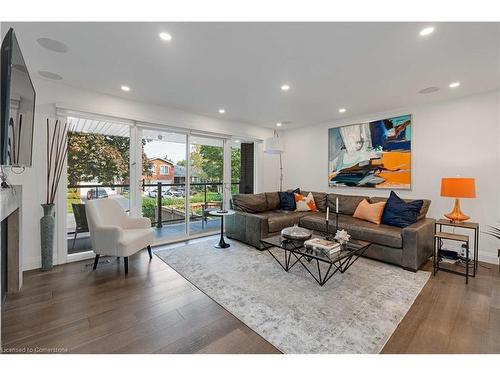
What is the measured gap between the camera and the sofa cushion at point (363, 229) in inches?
116

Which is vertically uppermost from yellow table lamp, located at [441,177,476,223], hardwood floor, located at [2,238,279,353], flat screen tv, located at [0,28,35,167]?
flat screen tv, located at [0,28,35,167]

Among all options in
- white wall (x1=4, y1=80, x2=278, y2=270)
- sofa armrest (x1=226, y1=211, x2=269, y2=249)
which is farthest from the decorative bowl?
white wall (x1=4, y1=80, x2=278, y2=270)

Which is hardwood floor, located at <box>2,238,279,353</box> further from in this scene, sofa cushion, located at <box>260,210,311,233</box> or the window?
the window

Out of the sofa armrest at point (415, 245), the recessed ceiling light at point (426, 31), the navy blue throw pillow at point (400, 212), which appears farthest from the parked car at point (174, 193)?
the recessed ceiling light at point (426, 31)

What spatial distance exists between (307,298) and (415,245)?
1.62 meters

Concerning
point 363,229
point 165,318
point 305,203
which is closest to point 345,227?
point 363,229

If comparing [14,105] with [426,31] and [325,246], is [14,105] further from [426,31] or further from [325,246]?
[426,31]

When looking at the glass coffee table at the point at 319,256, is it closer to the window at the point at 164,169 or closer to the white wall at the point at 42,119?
the window at the point at 164,169

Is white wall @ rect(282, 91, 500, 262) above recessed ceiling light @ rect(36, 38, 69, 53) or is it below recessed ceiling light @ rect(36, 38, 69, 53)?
below

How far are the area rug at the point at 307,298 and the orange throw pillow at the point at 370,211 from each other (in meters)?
0.71

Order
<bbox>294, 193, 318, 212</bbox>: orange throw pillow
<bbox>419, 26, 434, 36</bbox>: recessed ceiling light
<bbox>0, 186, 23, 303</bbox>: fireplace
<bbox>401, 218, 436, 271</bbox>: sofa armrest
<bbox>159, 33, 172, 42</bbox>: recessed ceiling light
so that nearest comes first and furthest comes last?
<bbox>419, 26, 434, 36</bbox>: recessed ceiling light
<bbox>159, 33, 172, 42</bbox>: recessed ceiling light
<bbox>0, 186, 23, 303</bbox>: fireplace
<bbox>401, 218, 436, 271</bbox>: sofa armrest
<bbox>294, 193, 318, 212</bbox>: orange throw pillow

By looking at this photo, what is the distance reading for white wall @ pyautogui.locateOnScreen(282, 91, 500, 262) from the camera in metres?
3.11

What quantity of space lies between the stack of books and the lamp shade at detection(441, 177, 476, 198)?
1654mm

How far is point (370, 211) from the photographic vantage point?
141 inches
